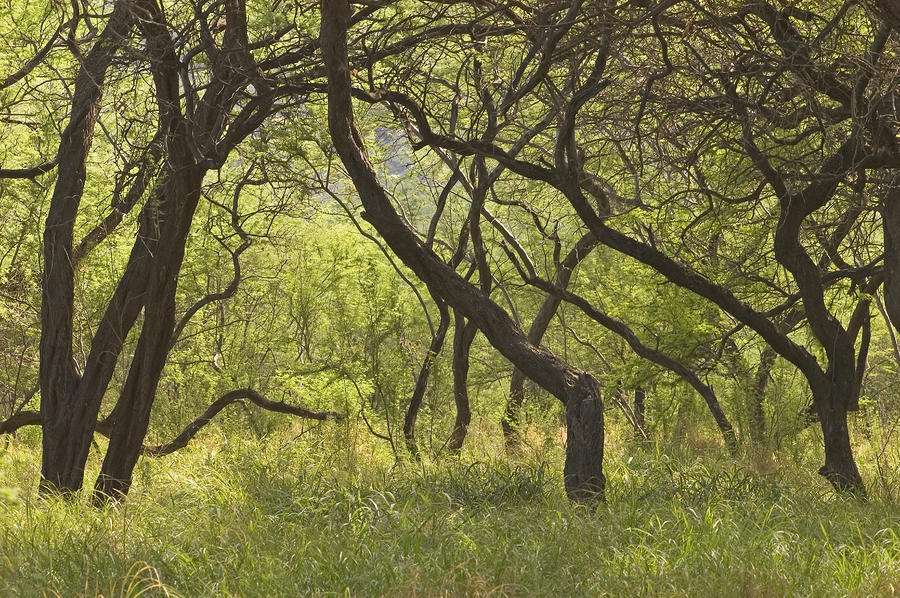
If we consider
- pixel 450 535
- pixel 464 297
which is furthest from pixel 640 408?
pixel 450 535

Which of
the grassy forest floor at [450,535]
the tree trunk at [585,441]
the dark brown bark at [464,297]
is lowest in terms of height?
the grassy forest floor at [450,535]

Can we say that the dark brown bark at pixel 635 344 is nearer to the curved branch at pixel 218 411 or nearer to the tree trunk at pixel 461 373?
the tree trunk at pixel 461 373

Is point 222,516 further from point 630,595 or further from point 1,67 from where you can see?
point 1,67

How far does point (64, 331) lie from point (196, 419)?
6.40 feet

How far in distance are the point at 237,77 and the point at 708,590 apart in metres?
4.84

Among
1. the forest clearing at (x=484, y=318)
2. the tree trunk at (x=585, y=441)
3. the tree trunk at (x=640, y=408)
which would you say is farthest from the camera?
the tree trunk at (x=640, y=408)

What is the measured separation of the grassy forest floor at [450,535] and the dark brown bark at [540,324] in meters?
3.97

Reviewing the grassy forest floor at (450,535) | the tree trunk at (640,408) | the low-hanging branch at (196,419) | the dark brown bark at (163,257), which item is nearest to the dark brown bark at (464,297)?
the grassy forest floor at (450,535)

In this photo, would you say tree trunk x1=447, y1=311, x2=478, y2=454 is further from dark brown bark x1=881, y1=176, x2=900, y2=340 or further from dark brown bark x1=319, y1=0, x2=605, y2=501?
dark brown bark x1=881, y1=176, x2=900, y2=340

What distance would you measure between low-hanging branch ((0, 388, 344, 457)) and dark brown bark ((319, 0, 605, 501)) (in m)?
3.50

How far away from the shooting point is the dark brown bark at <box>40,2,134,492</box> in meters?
7.25

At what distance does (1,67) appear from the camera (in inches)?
369

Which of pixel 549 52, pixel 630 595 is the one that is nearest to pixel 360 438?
pixel 549 52

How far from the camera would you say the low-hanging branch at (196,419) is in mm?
8398
